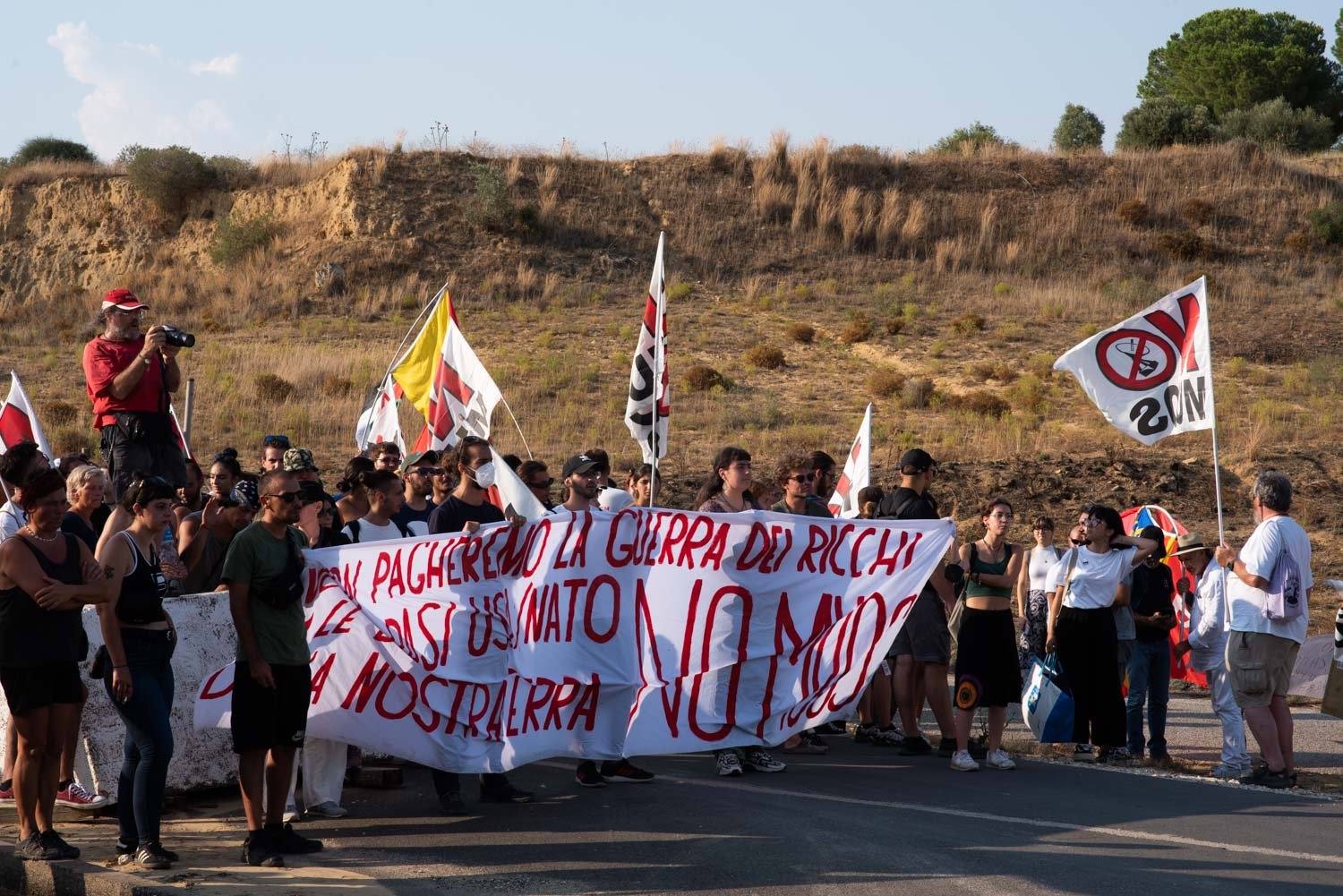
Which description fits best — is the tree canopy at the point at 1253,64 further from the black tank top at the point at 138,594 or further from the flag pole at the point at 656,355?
the black tank top at the point at 138,594

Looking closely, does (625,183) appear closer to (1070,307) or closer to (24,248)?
(1070,307)

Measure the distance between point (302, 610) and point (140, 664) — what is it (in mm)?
812

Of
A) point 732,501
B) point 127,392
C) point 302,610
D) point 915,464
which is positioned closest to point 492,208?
point 127,392

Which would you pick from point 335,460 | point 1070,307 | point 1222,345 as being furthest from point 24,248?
point 1222,345

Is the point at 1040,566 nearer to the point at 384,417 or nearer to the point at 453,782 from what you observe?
the point at 453,782

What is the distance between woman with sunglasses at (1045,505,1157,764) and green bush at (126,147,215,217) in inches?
1782

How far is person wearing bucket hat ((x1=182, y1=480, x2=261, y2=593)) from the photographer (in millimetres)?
8391

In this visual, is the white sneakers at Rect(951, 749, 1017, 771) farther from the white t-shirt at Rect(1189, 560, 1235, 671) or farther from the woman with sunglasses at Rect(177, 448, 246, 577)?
the woman with sunglasses at Rect(177, 448, 246, 577)

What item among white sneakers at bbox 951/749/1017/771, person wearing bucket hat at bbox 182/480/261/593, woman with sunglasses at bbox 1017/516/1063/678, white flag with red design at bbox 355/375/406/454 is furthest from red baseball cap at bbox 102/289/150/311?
woman with sunglasses at bbox 1017/516/1063/678

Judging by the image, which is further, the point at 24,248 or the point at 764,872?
the point at 24,248

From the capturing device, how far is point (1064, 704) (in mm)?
10156

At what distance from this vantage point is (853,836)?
24.6 feet

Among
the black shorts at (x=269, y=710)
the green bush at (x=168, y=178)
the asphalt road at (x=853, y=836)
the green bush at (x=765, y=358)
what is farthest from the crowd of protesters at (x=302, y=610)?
the green bush at (x=168, y=178)

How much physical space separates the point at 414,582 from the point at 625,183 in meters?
42.3
